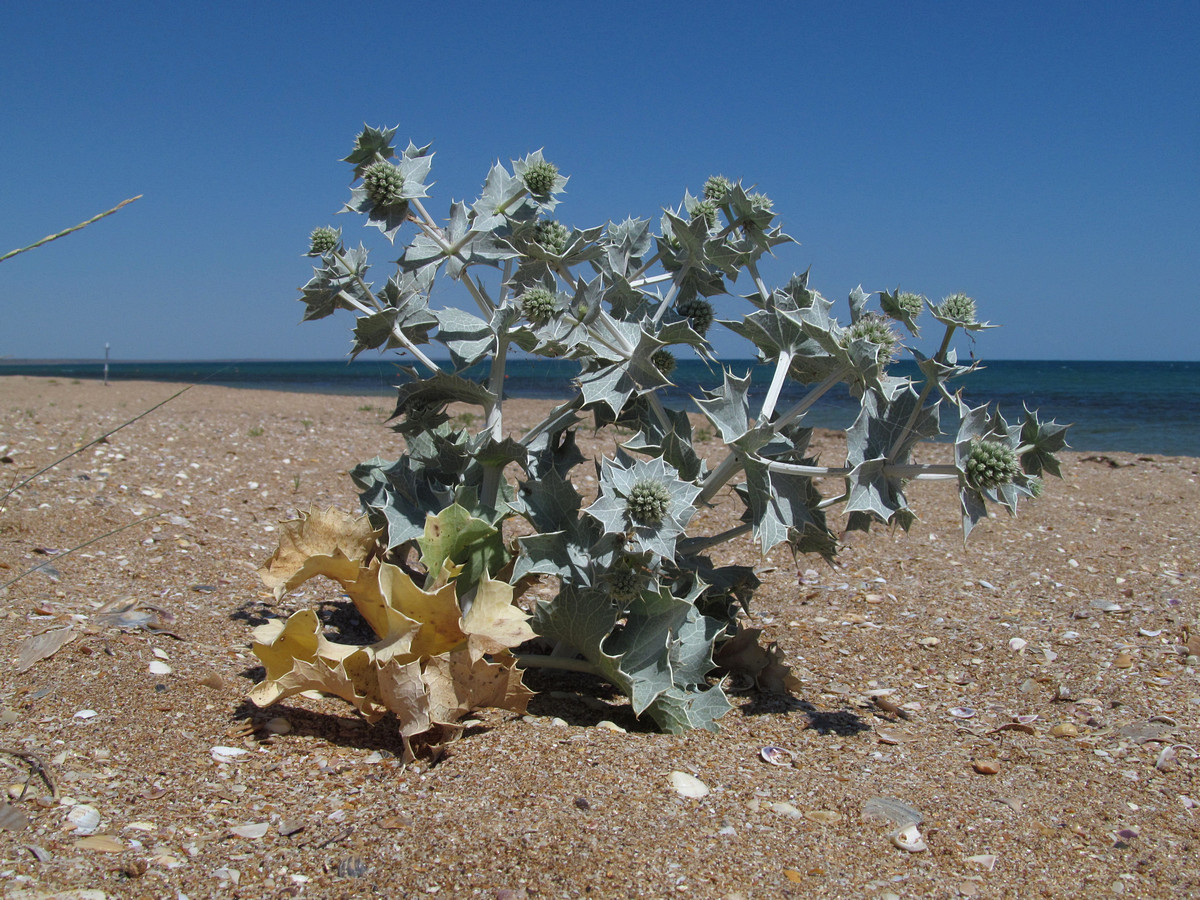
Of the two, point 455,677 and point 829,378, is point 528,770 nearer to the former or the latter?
point 455,677

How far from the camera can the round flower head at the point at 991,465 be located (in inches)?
76.2

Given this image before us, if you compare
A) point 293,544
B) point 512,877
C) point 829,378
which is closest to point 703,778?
point 512,877

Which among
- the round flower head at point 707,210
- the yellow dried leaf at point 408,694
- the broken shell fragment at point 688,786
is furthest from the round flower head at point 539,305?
the broken shell fragment at point 688,786

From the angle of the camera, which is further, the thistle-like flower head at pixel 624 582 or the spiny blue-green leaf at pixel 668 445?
the spiny blue-green leaf at pixel 668 445

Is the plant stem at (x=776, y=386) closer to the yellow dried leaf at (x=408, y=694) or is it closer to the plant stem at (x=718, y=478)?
the plant stem at (x=718, y=478)

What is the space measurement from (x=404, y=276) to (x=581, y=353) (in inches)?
26.9

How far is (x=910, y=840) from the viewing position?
5.76 feet

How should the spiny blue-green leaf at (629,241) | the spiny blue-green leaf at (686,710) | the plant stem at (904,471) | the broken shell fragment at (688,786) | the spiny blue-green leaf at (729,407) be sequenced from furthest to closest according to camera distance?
the spiny blue-green leaf at (629,241)
the spiny blue-green leaf at (686,710)
the spiny blue-green leaf at (729,407)
the plant stem at (904,471)
the broken shell fragment at (688,786)

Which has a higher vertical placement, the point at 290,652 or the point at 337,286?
the point at 337,286

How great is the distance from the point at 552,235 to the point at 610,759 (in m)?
1.58

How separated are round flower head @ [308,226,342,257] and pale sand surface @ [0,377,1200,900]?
→ 4.41 feet

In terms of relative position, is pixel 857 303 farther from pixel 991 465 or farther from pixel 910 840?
pixel 910 840

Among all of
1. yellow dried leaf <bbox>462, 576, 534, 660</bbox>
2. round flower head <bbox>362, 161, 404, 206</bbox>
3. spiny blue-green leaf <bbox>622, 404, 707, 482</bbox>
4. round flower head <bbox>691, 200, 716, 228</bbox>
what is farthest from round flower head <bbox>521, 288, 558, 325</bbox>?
yellow dried leaf <bbox>462, 576, 534, 660</bbox>

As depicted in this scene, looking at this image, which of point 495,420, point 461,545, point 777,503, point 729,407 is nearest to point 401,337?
point 495,420
